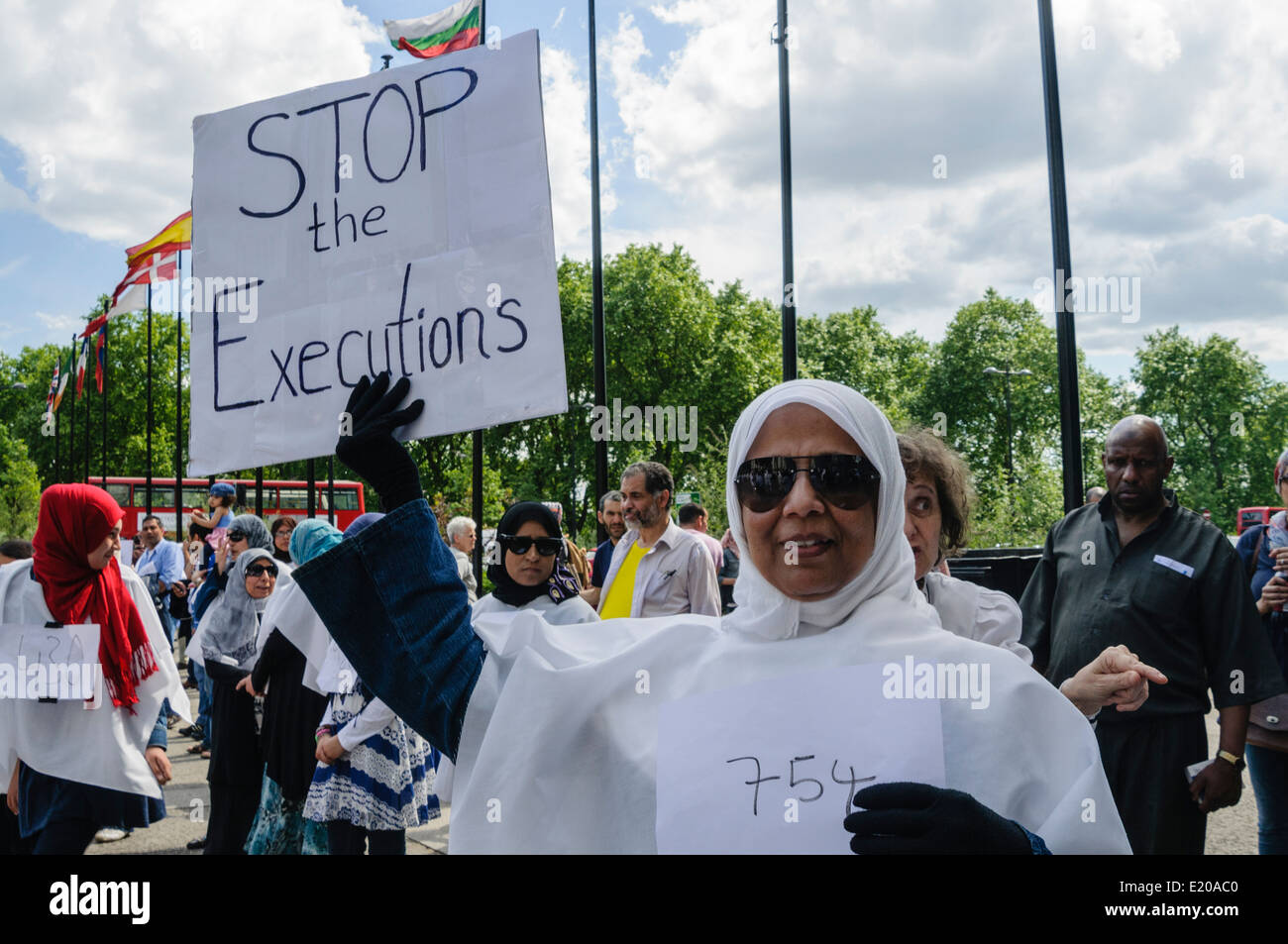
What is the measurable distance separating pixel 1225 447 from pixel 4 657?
57.5 m

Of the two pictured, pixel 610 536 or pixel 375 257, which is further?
pixel 610 536

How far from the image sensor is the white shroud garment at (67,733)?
379 centimetres

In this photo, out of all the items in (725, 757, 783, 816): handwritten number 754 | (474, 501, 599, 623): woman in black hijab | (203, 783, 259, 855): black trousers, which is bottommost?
(203, 783, 259, 855): black trousers

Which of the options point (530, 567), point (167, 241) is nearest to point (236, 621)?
point (530, 567)

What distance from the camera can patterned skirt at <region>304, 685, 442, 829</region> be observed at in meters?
4.30

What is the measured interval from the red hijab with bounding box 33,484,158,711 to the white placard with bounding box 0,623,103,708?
0.06m

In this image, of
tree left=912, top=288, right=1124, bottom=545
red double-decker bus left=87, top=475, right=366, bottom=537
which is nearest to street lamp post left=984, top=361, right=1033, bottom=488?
tree left=912, top=288, right=1124, bottom=545

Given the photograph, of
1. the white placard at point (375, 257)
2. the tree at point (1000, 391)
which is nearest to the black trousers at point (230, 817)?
the white placard at point (375, 257)

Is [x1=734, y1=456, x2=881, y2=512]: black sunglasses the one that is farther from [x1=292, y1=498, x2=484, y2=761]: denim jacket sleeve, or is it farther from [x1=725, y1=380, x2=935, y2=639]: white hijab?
[x1=292, y1=498, x2=484, y2=761]: denim jacket sleeve

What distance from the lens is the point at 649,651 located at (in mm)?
1715

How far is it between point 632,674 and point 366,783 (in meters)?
3.05

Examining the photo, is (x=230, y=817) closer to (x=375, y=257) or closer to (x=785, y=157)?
(x=375, y=257)
